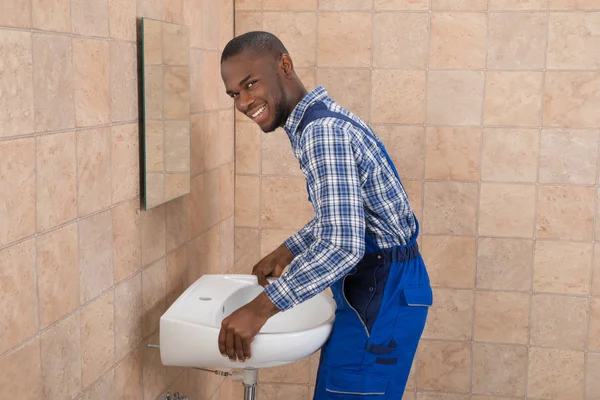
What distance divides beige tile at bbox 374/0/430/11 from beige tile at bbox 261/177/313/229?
0.67m

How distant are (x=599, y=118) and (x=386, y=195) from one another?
3.76 feet

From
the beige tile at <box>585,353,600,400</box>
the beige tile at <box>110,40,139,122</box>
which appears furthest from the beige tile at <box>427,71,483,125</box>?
the beige tile at <box>110,40,139,122</box>

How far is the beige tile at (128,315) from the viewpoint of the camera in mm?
1741

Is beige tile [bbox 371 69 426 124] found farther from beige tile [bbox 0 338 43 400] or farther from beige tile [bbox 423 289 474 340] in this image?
beige tile [bbox 0 338 43 400]

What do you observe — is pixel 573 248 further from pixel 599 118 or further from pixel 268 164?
pixel 268 164

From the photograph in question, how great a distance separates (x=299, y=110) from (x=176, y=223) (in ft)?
1.81

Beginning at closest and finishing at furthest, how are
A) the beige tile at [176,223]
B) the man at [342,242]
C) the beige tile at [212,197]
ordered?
the man at [342,242], the beige tile at [176,223], the beige tile at [212,197]

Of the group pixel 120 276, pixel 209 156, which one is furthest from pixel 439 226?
pixel 120 276

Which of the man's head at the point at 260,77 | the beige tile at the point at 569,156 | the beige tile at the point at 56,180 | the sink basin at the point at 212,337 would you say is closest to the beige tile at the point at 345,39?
the beige tile at the point at 569,156

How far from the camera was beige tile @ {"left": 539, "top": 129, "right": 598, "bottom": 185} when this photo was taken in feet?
8.39

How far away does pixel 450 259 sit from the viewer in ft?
8.82

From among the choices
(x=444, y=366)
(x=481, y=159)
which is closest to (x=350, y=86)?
(x=481, y=159)

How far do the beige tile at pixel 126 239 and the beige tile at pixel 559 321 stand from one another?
1.50 meters

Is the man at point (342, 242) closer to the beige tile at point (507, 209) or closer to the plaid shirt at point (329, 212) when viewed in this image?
the plaid shirt at point (329, 212)
